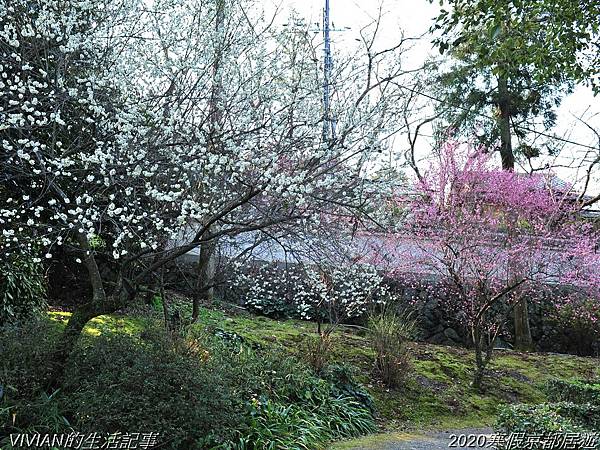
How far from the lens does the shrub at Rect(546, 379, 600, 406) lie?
217 inches

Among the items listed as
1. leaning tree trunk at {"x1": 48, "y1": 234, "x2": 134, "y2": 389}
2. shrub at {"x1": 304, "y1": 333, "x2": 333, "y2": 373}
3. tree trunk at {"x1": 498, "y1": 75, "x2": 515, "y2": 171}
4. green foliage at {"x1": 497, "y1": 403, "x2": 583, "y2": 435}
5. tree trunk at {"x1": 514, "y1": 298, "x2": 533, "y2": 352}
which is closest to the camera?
green foliage at {"x1": 497, "y1": 403, "x2": 583, "y2": 435}

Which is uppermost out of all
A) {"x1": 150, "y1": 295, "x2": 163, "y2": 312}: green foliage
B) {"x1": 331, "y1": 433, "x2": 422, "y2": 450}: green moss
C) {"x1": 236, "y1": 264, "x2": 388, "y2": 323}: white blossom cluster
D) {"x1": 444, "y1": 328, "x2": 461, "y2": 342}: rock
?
{"x1": 236, "y1": 264, "x2": 388, "y2": 323}: white blossom cluster

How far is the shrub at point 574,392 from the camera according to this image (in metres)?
5.50

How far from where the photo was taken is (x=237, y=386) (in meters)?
4.69

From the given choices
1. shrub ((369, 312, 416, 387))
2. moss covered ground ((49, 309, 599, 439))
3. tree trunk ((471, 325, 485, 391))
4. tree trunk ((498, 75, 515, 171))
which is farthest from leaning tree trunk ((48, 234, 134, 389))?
tree trunk ((498, 75, 515, 171))

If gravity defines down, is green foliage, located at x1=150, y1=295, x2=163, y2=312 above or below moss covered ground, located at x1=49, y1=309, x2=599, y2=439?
above

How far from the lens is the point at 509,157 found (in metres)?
10.4

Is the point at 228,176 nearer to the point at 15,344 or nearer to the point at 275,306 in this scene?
the point at 15,344

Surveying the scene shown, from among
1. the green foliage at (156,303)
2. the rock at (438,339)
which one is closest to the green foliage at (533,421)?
the green foliage at (156,303)

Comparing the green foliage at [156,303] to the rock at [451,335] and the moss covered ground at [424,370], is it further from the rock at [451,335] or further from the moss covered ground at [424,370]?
the rock at [451,335]

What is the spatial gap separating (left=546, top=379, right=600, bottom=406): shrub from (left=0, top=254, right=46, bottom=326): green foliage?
547cm

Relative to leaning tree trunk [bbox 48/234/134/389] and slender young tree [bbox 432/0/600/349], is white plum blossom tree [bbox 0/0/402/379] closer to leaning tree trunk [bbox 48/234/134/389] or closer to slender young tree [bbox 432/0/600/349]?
leaning tree trunk [bbox 48/234/134/389]

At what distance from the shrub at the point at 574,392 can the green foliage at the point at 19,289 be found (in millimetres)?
5474

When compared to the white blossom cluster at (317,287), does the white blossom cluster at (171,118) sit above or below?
above
